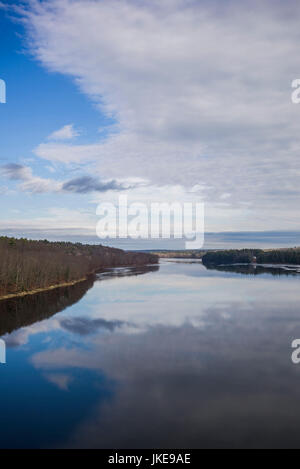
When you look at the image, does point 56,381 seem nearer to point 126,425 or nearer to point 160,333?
point 126,425

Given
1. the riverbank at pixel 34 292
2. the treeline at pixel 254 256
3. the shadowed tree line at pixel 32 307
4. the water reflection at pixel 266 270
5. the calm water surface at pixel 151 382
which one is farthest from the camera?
the treeline at pixel 254 256

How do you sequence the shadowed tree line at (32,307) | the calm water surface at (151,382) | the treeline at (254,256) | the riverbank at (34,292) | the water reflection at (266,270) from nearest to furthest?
the calm water surface at (151,382), the shadowed tree line at (32,307), the riverbank at (34,292), the water reflection at (266,270), the treeline at (254,256)

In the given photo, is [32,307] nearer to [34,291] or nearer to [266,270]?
[34,291]

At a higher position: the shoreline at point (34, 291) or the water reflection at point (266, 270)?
the shoreline at point (34, 291)

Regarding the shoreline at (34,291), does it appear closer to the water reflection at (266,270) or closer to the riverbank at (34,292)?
the riverbank at (34,292)

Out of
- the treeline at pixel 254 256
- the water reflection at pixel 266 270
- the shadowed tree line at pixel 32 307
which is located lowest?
the water reflection at pixel 266 270

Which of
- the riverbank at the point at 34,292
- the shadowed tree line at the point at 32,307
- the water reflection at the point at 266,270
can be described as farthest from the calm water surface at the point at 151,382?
the water reflection at the point at 266,270

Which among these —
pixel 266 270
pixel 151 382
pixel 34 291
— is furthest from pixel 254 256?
pixel 151 382

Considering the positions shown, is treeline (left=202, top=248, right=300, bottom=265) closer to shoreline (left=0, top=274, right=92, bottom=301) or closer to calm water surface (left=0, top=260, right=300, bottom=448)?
shoreline (left=0, top=274, right=92, bottom=301)
